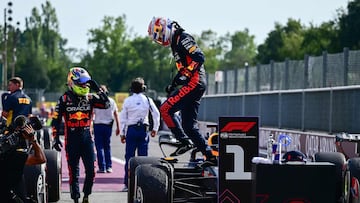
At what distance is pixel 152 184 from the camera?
31.9ft

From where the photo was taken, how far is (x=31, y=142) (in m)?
9.97

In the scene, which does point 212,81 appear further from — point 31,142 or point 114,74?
point 114,74

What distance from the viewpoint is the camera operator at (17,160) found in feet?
32.6

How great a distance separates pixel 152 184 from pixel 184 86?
1430mm

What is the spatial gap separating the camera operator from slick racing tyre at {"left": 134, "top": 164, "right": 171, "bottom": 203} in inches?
40.6

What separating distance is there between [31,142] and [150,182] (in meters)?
1.25

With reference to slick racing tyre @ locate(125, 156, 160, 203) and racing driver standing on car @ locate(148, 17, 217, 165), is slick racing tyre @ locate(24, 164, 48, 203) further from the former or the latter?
racing driver standing on car @ locate(148, 17, 217, 165)

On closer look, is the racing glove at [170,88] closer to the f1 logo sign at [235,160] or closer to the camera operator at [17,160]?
the f1 logo sign at [235,160]

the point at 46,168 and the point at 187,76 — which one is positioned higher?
the point at 187,76

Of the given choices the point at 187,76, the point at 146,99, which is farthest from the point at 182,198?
the point at 146,99

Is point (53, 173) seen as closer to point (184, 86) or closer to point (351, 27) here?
point (184, 86)

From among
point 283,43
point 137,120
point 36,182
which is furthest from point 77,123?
point 283,43

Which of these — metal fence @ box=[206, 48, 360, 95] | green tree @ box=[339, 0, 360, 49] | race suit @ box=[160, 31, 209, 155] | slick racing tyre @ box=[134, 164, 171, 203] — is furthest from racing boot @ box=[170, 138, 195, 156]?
green tree @ box=[339, 0, 360, 49]

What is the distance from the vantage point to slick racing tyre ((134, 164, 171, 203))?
9688mm
